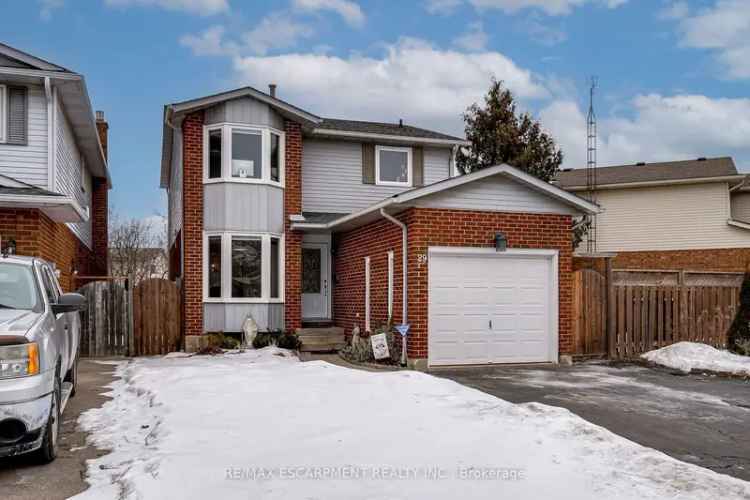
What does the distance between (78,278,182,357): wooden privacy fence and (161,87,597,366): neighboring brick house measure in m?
0.50

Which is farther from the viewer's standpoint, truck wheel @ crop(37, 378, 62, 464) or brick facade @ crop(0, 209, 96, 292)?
brick facade @ crop(0, 209, 96, 292)

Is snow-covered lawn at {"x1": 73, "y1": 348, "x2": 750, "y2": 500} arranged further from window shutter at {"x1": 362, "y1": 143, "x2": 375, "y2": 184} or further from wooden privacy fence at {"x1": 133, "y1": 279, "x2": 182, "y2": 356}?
window shutter at {"x1": 362, "y1": 143, "x2": 375, "y2": 184}

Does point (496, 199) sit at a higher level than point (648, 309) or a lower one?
higher

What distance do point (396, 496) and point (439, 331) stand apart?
7.65m

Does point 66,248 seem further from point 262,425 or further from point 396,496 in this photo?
point 396,496

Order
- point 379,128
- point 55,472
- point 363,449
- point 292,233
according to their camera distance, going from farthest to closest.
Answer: point 379,128
point 292,233
point 363,449
point 55,472

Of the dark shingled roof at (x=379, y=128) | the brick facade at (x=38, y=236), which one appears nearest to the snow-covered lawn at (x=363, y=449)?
the brick facade at (x=38, y=236)

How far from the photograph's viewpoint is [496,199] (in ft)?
41.6

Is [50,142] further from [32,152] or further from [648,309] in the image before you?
[648,309]

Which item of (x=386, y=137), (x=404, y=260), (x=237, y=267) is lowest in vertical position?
(x=237, y=267)

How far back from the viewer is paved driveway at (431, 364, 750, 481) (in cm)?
655

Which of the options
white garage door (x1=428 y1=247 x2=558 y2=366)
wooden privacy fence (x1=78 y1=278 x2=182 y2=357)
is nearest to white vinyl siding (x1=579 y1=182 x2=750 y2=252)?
white garage door (x1=428 y1=247 x2=558 y2=366)

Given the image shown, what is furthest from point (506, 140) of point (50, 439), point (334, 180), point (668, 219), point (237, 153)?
point (50, 439)

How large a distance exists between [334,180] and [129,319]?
6.21 meters
